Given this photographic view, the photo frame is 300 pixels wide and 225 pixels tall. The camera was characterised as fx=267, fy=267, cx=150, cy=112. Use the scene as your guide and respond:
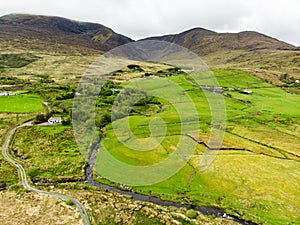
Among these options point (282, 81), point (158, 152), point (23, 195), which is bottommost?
point (23, 195)

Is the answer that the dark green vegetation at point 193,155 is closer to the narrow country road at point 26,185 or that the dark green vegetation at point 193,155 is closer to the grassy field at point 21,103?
the grassy field at point 21,103

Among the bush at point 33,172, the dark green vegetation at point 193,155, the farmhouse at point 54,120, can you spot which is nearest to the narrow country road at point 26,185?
the bush at point 33,172

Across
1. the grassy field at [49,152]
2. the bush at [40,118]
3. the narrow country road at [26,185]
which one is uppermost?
A: the bush at [40,118]

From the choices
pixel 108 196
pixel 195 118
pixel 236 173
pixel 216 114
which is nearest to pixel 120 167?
pixel 108 196

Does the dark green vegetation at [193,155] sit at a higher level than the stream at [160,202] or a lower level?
higher

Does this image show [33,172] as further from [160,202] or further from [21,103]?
[21,103]

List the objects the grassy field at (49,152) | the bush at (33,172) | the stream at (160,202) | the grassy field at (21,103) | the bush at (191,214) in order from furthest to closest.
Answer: the grassy field at (21,103) → the grassy field at (49,152) → the bush at (33,172) → the stream at (160,202) → the bush at (191,214)

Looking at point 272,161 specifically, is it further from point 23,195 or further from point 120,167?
point 23,195
